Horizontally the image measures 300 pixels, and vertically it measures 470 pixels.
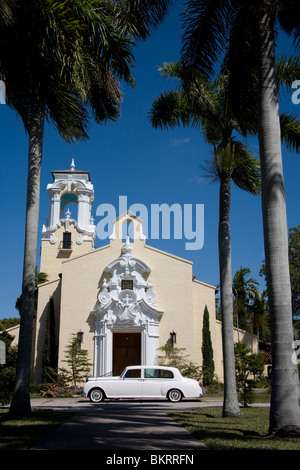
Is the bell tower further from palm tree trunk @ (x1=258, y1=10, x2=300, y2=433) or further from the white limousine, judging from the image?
palm tree trunk @ (x1=258, y1=10, x2=300, y2=433)

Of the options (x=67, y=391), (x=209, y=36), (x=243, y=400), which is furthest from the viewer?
(x=67, y=391)

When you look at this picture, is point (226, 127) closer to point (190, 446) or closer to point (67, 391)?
point (190, 446)

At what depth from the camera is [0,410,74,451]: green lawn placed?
777 centimetres

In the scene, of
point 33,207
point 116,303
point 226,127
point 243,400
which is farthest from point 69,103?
point 116,303

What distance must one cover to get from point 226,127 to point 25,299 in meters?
7.86

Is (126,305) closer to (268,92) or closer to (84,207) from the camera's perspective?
(84,207)

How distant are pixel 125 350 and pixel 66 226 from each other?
469 inches

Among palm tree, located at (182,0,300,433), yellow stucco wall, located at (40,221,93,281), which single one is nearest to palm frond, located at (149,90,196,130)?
palm tree, located at (182,0,300,433)

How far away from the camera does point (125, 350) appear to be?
2862 centimetres

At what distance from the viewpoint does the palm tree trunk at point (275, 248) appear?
8.30 m

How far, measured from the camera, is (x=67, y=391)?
24.8 metres

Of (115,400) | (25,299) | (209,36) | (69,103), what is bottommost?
(115,400)

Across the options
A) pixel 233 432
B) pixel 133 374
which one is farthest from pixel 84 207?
pixel 233 432
